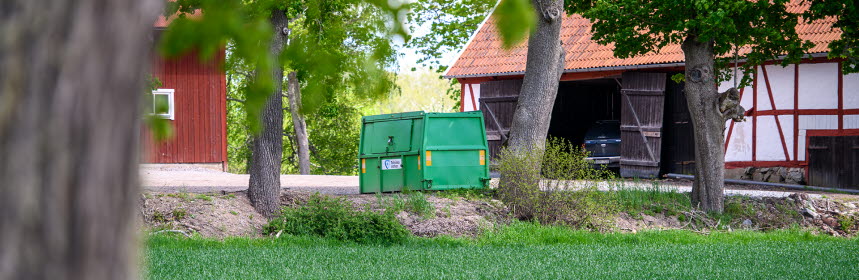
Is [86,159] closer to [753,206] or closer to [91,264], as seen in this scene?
[91,264]

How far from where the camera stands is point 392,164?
16672mm

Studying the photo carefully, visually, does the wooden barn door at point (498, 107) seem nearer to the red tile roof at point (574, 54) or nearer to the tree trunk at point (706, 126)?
the red tile roof at point (574, 54)

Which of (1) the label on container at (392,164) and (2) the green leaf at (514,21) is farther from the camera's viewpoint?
(1) the label on container at (392,164)

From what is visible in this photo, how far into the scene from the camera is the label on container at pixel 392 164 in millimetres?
16531

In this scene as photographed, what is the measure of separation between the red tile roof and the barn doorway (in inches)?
105

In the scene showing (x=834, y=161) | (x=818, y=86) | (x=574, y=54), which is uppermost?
(x=574, y=54)

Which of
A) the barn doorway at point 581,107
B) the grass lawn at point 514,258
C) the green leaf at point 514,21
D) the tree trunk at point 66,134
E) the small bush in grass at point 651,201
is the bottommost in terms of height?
the grass lawn at point 514,258

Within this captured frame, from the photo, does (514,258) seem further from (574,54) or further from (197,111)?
(197,111)

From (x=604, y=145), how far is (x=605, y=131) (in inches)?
21.8

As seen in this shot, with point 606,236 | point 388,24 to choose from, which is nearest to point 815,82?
point 606,236

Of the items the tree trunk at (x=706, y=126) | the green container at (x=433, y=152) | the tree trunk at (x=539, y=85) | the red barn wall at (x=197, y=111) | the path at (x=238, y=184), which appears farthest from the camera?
the red barn wall at (x=197, y=111)

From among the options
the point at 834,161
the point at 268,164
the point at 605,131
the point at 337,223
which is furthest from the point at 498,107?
the point at 337,223

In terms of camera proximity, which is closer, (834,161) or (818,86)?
(834,161)

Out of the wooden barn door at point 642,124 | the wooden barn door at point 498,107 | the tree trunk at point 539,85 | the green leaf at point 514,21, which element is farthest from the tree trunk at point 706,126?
the green leaf at point 514,21
